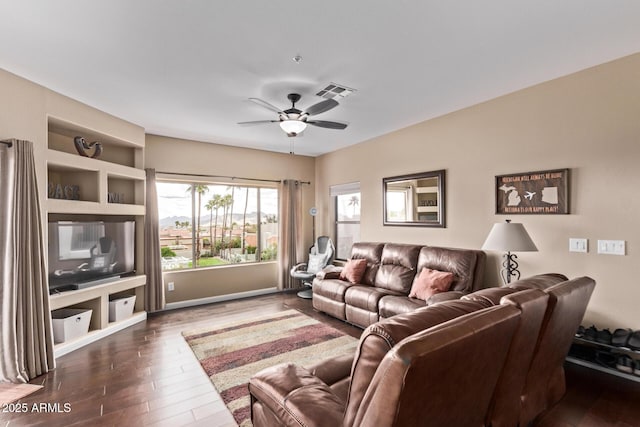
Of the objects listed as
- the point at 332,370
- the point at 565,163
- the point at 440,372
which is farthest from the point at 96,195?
the point at 565,163

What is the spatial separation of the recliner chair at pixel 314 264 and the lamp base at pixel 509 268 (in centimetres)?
284

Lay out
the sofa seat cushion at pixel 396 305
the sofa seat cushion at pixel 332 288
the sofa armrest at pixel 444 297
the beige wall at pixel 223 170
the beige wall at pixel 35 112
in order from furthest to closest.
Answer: the beige wall at pixel 223 170
the sofa seat cushion at pixel 332 288
the sofa seat cushion at pixel 396 305
the sofa armrest at pixel 444 297
the beige wall at pixel 35 112

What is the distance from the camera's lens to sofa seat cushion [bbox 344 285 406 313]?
3.80 meters

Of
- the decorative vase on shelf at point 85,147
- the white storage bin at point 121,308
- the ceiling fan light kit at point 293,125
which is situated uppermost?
the ceiling fan light kit at point 293,125

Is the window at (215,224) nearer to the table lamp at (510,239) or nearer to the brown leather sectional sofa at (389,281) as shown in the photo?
Result: the brown leather sectional sofa at (389,281)

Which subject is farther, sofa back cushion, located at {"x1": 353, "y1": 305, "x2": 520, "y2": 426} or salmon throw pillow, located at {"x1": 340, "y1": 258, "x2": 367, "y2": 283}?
salmon throw pillow, located at {"x1": 340, "y1": 258, "x2": 367, "y2": 283}

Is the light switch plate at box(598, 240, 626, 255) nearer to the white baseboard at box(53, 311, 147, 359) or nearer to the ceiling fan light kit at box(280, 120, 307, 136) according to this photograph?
the ceiling fan light kit at box(280, 120, 307, 136)

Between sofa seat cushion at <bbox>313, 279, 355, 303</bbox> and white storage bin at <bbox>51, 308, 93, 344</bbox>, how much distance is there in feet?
9.29

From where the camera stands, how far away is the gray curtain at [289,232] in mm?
6031

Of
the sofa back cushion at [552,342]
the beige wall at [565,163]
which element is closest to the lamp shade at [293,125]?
the beige wall at [565,163]

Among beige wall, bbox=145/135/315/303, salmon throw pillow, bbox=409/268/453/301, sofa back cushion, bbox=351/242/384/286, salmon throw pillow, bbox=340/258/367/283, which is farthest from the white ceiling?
salmon throw pillow, bbox=340/258/367/283

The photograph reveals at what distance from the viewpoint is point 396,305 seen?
11.6 ft

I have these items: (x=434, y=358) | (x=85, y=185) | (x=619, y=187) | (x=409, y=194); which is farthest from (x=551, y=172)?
(x=85, y=185)

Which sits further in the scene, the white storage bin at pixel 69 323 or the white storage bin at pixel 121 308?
the white storage bin at pixel 121 308
